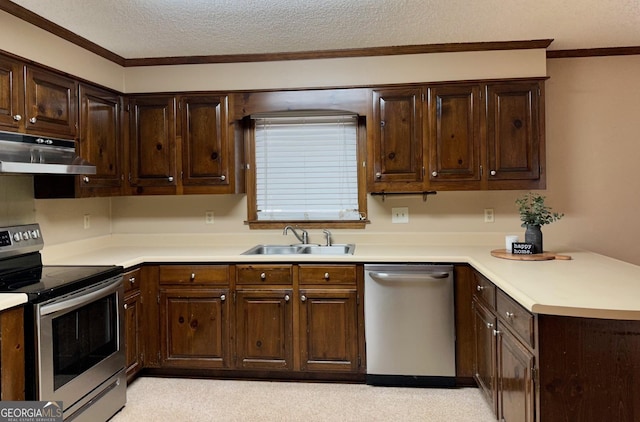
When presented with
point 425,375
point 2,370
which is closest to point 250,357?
point 425,375

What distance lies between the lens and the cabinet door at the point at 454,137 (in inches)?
122

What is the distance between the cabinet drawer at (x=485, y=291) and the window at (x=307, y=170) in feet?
3.54

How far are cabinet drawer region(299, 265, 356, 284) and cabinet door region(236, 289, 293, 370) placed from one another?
167mm

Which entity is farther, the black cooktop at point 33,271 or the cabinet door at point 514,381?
the black cooktop at point 33,271

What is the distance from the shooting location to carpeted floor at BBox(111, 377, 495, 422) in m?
2.58

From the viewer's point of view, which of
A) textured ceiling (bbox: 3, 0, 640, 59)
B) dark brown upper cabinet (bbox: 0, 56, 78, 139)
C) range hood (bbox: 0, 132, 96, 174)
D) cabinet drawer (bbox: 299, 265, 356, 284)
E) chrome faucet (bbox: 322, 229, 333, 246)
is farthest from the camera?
chrome faucet (bbox: 322, 229, 333, 246)

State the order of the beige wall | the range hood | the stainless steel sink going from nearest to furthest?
the range hood, the beige wall, the stainless steel sink

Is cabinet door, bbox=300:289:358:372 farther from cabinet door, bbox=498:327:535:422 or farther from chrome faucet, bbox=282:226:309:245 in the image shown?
cabinet door, bbox=498:327:535:422

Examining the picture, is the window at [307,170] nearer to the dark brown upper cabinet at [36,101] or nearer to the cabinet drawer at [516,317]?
the dark brown upper cabinet at [36,101]

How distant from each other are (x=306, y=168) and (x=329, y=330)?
1310 mm

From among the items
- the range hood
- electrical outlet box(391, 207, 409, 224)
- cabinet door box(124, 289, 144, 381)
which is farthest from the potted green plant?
the range hood

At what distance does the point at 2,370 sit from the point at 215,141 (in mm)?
1945

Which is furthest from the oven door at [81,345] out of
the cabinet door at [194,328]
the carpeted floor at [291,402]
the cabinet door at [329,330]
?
the cabinet door at [329,330]

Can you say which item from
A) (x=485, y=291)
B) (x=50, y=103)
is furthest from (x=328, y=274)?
(x=50, y=103)
